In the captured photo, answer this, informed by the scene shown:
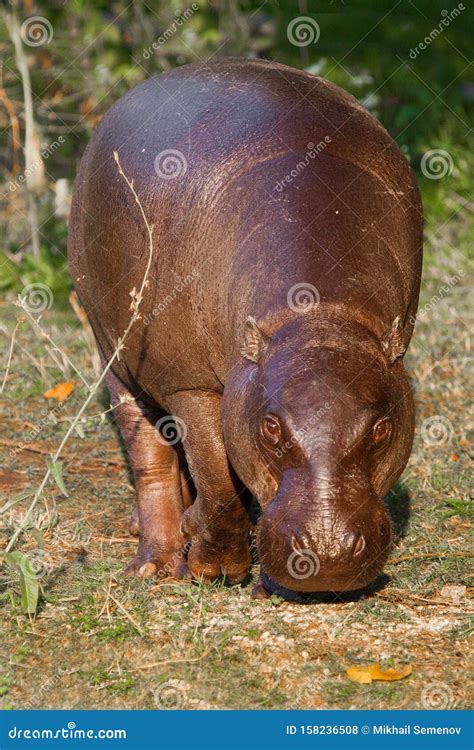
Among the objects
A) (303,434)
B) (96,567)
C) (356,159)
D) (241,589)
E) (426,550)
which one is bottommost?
(96,567)

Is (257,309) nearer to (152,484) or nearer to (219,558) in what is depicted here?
(219,558)

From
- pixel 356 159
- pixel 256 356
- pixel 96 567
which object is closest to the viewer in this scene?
pixel 256 356

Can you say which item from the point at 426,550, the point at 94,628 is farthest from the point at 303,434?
the point at 426,550

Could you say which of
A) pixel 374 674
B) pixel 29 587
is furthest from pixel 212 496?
pixel 374 674

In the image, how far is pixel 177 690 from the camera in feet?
14.3

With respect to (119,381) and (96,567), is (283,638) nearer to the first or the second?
(96,567)

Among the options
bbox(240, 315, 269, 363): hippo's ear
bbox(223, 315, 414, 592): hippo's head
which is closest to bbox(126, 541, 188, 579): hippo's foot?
bbox(223, 315, 414, 592): hippo's head

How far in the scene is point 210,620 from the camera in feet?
16.1

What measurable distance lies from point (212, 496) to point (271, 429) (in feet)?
3.93

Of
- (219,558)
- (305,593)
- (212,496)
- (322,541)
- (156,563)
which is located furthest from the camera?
(156,563)

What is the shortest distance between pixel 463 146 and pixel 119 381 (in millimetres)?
6954

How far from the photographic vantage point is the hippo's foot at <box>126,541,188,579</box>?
5.69m

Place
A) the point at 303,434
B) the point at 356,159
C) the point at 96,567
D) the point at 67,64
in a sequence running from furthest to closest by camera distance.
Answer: the point at 67,64
the point at 96,567
the point at 356,159
the point at 303,434

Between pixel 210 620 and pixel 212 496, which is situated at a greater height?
pixel 212 496
